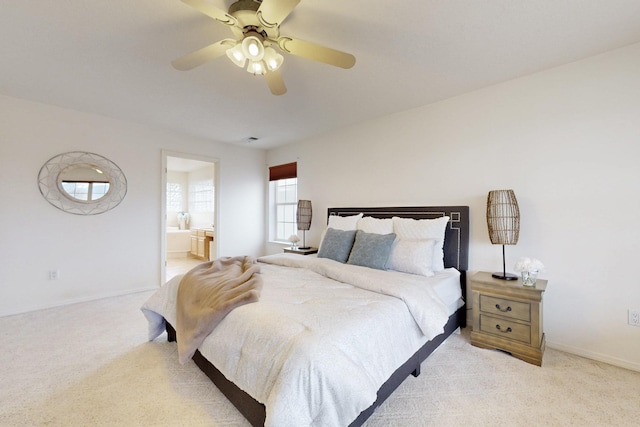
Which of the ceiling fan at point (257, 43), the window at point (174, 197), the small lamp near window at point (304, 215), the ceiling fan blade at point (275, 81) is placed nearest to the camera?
the ceiling fan at point (257, 43)

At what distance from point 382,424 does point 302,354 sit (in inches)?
31.1

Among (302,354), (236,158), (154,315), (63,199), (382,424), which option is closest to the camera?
(302,354)

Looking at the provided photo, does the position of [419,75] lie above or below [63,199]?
above

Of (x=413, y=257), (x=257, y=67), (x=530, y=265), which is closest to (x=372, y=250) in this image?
(x=413, y=257)

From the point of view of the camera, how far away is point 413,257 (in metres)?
2.62

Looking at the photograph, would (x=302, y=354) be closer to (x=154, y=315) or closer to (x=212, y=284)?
(x=212, y=284)

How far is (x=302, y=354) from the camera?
1230mm

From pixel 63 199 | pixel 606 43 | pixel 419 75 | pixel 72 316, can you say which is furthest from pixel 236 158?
pixel 606 43

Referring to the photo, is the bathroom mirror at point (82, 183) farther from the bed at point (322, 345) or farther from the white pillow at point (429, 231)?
the white pillow at point (429, 231)

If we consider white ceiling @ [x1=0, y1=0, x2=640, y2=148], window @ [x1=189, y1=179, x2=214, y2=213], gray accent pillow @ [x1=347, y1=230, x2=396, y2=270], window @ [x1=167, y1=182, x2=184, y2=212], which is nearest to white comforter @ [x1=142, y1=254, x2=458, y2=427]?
gray accent pillow @ [x1=347, y1=230, x2=396, y2=270]

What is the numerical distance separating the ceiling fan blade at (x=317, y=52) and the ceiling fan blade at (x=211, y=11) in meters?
0.29

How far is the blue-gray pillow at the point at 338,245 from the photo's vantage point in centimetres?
307

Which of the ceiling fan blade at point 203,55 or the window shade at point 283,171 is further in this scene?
the window shade at point 283,171

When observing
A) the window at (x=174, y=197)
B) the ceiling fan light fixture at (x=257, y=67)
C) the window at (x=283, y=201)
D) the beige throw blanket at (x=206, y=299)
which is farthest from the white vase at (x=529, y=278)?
the window at (x=174, y=197)
